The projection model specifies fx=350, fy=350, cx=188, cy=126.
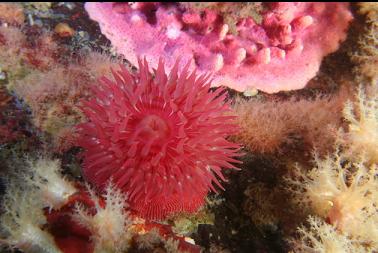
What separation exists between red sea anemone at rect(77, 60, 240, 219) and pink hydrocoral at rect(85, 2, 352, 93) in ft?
3.60

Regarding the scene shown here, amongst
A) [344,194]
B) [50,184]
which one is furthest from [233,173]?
[50,184]

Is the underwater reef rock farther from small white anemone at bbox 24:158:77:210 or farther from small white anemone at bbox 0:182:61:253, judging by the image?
small white anemone at bbox 0:182:61:253

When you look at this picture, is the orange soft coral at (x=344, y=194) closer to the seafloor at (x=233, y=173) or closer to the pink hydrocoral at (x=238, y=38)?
the seafloor at (x=233, y=173)

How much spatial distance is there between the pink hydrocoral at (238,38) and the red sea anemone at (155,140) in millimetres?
1098

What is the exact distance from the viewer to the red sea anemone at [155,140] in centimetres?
204

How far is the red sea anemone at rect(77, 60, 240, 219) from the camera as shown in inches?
80.4

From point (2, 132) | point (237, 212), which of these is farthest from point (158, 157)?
point (2, 132)

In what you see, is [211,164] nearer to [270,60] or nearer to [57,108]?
[57,108]

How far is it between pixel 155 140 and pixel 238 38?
5.61 ft

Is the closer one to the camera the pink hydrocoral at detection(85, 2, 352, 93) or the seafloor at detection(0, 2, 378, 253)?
the seafloor at detection(0, 2, 378, 253)

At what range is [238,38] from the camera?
11.0 feet

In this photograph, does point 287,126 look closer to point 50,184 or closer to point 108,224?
point 108,224

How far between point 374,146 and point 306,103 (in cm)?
65

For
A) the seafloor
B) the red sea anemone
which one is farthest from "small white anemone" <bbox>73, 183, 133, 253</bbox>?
the seafloor
